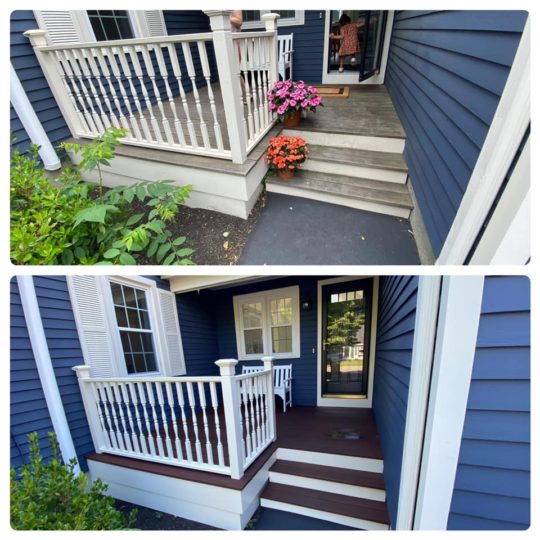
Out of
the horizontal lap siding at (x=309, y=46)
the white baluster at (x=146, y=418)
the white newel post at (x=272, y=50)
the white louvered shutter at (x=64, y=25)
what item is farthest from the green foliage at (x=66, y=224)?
the horizontal lap siding at (x=309, y=46)

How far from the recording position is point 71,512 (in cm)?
148

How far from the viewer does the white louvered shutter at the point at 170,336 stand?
3381 mm

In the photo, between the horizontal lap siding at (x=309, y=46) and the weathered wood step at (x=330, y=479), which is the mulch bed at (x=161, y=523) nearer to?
the weathered wood step at (x=330, y=479)

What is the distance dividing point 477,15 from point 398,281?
1.51 meters

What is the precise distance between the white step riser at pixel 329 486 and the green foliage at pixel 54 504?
4.53ft

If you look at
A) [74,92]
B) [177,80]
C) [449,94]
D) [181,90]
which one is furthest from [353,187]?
[74,92]

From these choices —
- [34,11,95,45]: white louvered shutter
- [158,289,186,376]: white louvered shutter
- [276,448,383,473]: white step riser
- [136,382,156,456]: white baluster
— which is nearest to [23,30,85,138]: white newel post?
[34,11,95,45]: white louvered shutter

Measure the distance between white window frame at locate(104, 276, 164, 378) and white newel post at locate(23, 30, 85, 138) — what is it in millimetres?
1516

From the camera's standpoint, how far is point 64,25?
2.61 m

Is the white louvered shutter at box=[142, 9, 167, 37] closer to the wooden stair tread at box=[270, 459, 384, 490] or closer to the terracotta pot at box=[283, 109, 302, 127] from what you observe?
the terracotta pot at box=[283, 109, 302, 127]

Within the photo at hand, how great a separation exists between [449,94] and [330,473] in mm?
2904

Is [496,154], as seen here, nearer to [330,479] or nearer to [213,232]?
[213,232]

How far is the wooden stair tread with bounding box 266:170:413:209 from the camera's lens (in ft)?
8.41
